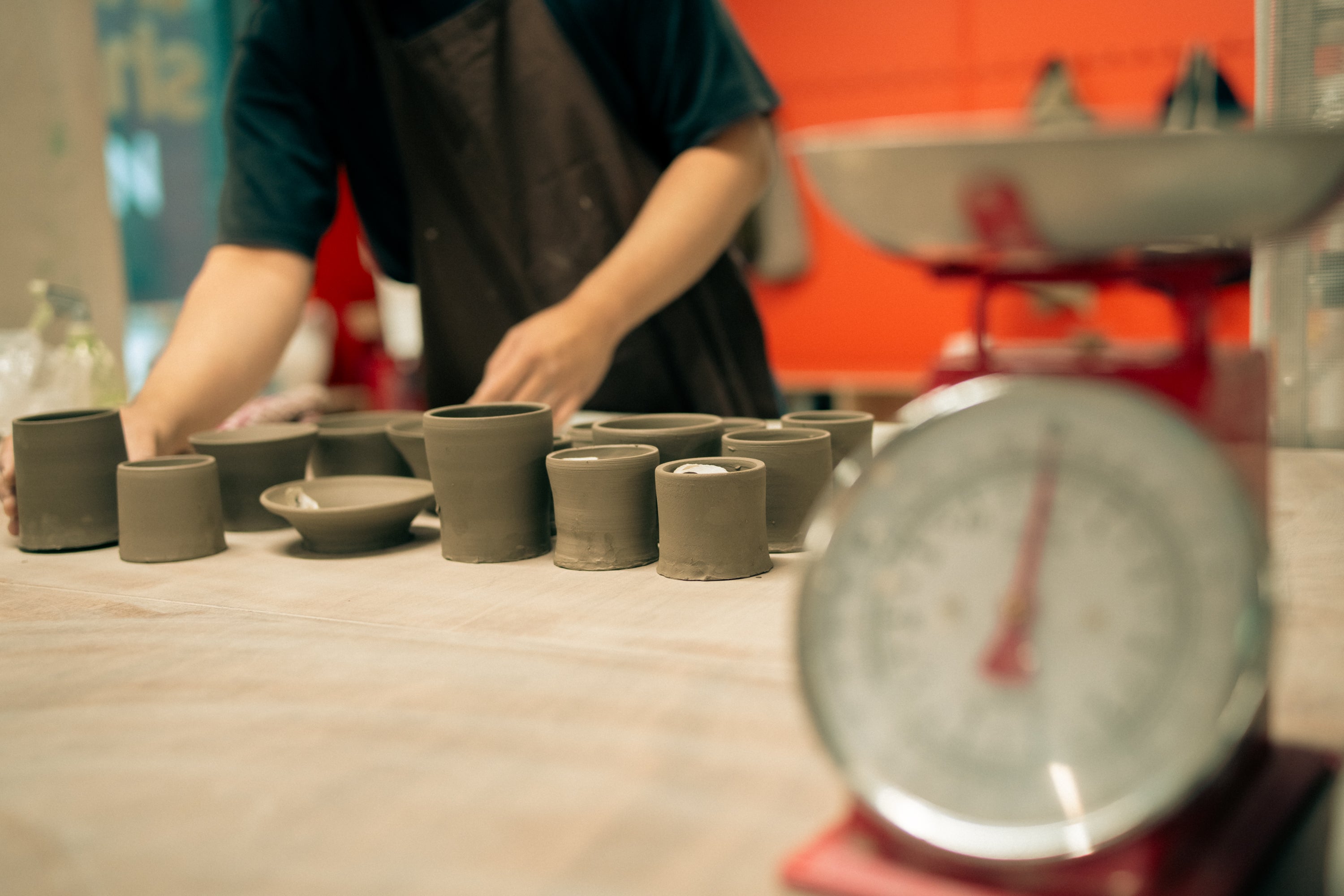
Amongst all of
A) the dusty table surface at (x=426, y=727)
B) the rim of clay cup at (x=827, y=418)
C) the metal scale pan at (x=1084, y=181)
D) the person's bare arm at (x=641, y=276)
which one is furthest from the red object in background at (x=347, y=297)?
the metal scale pan at (x=1084, y=181)

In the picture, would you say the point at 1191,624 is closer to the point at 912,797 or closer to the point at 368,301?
the point at 912,797

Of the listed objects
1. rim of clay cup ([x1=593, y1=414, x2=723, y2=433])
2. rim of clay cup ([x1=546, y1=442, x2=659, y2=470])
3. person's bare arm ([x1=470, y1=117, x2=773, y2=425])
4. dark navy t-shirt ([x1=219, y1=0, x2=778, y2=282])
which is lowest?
rim of clay cup ([x1=546, y1=442, x2=659, y2=470])

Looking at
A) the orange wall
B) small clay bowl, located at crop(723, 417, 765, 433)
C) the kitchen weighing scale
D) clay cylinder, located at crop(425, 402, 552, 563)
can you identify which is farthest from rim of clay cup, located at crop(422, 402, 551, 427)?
the orange wall

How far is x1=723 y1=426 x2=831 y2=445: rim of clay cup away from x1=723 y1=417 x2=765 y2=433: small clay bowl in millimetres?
41

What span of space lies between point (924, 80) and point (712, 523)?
382 centimetres

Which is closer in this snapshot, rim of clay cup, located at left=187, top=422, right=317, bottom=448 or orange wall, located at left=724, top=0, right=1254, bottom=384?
rim of clay cup, located at left=187, top=422, right=317, bottom=448

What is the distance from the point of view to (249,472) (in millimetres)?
1303

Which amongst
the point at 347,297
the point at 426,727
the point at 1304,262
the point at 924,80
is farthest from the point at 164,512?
the point at 347,297

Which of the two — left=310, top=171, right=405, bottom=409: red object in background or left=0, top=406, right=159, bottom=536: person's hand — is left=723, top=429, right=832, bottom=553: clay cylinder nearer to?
left=0, top=406, right=159, bottom=536: person's hand

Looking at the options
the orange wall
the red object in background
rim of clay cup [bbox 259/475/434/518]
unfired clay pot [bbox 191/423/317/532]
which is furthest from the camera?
the red object in background

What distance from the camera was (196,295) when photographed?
167cm

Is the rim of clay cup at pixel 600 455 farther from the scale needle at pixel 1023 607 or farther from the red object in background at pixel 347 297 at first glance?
the red object in background at pixel 347 297

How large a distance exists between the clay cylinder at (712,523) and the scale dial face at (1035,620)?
18.5 inches

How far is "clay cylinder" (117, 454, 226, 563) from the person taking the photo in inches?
46.0
